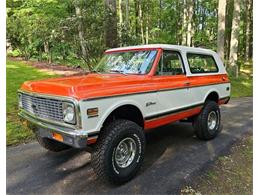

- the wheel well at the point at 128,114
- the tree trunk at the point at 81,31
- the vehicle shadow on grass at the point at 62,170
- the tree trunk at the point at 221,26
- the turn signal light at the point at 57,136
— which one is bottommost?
the vehicle shadow on grass at the point at 62,170

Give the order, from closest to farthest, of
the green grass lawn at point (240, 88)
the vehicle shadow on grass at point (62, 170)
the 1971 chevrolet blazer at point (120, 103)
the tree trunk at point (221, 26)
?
1. the 1971 chevrolet blazer at point (120, 103)
2. the vehicle shadow on grass at point (62, 170)
3. the green grass lawn at point (240, 88)
4. the tree trunk at point (221, 26)

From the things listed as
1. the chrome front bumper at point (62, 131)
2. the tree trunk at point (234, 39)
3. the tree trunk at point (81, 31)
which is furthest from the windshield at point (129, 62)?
the tree trunk at point (234, 39)

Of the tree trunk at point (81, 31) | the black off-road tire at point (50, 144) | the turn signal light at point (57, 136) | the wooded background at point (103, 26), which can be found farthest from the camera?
the wooded background at point (103, 26)

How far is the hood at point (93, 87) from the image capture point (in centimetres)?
345

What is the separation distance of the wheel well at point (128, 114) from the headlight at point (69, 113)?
66 centimetres

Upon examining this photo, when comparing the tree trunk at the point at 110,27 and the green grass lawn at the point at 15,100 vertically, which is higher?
the tree trunk at the point at 110,27

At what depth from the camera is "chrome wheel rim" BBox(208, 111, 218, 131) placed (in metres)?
6.12

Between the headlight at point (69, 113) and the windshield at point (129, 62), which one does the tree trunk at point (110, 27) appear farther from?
the headlight at point (69, 113)

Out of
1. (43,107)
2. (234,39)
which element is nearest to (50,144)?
(43,107)

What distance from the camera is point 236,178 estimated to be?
4457 millimetres

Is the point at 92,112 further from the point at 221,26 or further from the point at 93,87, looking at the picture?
the point at 221,26

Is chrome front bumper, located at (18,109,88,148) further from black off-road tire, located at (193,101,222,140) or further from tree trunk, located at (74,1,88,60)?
tree trunk, located at (74,1,88,60)

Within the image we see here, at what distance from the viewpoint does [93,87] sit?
3576 mm
